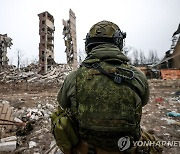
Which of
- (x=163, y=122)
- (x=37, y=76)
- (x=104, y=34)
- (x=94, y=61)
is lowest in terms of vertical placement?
(x=163, y=122)

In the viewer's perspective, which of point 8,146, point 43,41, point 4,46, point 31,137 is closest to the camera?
point 8,146

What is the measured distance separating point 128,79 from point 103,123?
36 centimetres

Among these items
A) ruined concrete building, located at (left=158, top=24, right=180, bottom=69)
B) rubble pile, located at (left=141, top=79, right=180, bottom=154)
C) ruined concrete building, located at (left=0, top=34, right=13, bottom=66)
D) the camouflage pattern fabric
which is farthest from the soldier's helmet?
ruined concrete building, located at (left=0, top=34, right=13, bottom=66)

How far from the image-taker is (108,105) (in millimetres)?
1422

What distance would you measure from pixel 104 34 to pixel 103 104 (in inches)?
23.4

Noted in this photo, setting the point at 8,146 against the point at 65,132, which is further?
the point at 8,146

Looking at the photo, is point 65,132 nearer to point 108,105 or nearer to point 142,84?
point 108,105

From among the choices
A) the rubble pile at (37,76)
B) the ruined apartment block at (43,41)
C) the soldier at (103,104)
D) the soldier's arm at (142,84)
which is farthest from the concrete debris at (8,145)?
the ruined apartment block at (43,41)

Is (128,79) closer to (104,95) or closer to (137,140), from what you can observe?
(104,95)

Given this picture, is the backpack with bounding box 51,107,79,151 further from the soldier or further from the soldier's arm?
the soldier's arm

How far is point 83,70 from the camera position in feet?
5.16

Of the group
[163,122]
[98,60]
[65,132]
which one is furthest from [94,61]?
[163,122]

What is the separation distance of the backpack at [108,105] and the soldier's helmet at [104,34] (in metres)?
0.27

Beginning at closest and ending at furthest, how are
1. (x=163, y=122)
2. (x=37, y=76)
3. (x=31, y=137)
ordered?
(x=31, y=137) < (x=163, y=122) < (x=37, y=76)
